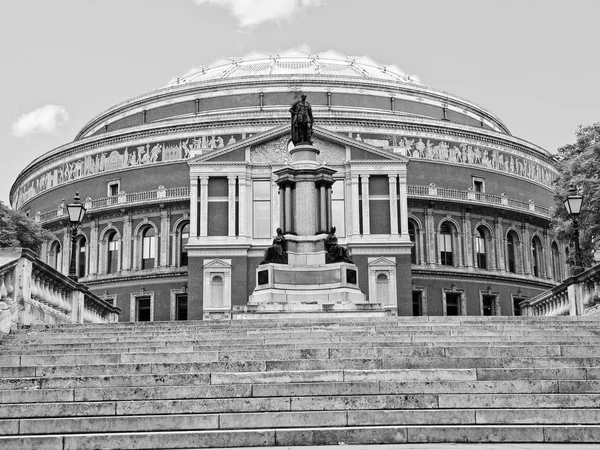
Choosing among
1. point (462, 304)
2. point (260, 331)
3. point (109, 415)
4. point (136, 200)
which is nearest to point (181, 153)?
point (136, 200)

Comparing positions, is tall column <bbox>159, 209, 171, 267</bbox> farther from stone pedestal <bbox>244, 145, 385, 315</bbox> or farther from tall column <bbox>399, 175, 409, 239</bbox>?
stone pedestal <bbox>244, 145, 385, 315</bbox>

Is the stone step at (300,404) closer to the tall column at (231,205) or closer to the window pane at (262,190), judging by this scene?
the tall column at (231,205)

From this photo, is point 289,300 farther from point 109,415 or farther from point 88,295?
point 109,415

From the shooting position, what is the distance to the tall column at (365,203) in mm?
53866

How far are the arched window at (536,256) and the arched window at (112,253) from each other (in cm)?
2997

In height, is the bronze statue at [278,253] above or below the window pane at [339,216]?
below

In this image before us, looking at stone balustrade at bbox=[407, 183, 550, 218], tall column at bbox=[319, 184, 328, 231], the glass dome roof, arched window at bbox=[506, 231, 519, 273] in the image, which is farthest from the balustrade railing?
tall column at bbox=[319, 184, 328, 231]

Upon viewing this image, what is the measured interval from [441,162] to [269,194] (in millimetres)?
15186

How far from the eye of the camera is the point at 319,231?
32.7m

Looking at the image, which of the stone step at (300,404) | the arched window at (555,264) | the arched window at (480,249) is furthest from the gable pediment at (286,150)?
the stone step at (300,404)

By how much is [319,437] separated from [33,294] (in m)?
12.6

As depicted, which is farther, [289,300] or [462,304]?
[462,304]

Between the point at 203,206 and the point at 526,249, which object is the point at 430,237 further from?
the point at 203,206

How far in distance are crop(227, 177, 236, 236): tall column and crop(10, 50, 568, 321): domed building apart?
0.07 meters
